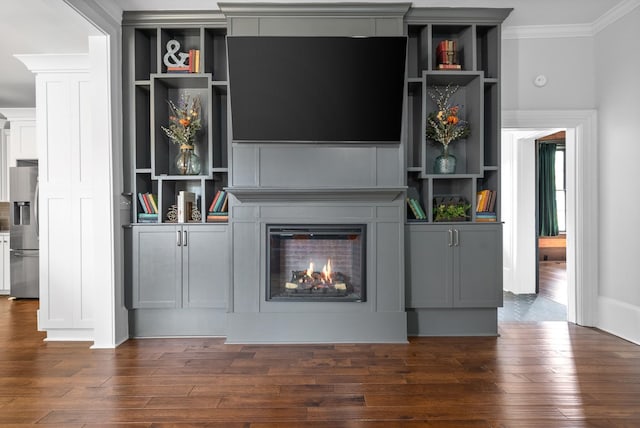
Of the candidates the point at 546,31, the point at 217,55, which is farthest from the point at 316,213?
the point at 546,31

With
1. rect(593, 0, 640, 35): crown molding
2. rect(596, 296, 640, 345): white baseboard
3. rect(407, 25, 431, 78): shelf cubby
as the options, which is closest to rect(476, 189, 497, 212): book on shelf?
rect(407, 25, 431, 78): shelf cubby

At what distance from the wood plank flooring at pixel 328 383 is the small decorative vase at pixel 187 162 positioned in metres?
1.40

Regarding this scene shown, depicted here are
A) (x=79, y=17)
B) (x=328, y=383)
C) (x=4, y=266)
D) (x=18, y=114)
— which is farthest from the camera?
(x=18, y=114)

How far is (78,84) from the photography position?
11.7ft

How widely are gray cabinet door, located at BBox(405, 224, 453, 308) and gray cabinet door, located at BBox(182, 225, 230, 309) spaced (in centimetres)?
152

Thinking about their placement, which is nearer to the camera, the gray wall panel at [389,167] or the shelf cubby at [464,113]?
the gray wall panel at [389,167]

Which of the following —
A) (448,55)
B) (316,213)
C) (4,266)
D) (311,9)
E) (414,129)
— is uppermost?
(311,9)

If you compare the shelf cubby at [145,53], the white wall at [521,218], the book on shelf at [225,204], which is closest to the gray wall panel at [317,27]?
the shelf cubby at [145,53]

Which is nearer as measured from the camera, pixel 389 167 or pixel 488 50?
pixel 389 167

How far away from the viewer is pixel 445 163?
3588 mm

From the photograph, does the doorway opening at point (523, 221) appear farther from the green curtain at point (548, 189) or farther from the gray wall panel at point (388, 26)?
the green curtain at point (548, 189)

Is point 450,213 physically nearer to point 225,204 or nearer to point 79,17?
point 225,204

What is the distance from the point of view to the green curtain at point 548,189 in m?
8.30

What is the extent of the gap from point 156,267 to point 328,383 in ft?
5.83
